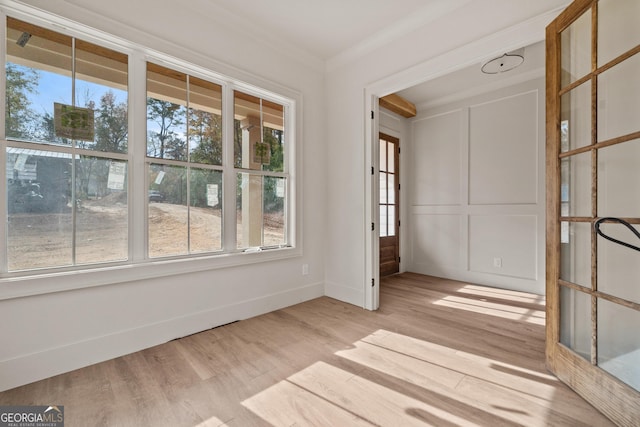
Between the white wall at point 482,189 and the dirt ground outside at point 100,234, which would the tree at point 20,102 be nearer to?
the dirt ground outside at point 100,234

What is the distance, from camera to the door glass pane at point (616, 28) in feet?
4.65

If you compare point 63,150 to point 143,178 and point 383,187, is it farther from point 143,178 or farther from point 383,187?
point 383,187

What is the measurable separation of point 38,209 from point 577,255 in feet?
11.3

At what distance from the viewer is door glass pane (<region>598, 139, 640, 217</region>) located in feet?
4.63

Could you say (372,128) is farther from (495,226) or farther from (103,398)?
(103,398)

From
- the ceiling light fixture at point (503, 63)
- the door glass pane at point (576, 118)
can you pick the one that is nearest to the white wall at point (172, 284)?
the ceiling light fixture at point (503, 63)

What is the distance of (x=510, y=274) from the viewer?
3898 millimetres

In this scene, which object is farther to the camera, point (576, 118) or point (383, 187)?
point (383, 187)

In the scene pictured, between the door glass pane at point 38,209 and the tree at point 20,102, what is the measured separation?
130 millimetres

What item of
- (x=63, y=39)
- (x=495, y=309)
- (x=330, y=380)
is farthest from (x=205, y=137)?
(x=495, y=309)

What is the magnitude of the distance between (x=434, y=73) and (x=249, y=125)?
188 centimetres

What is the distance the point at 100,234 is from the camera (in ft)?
6.79

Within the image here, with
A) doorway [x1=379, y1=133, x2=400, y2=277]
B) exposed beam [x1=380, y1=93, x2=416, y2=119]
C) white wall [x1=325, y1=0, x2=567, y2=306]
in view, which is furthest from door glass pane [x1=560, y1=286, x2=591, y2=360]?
exposed beam [x1=380, y1=93, x2=416, y2=119]

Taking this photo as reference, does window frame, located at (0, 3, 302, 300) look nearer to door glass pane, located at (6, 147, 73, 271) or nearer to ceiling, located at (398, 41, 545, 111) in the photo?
door glass pane, located at (6, 147, 73, 271)
